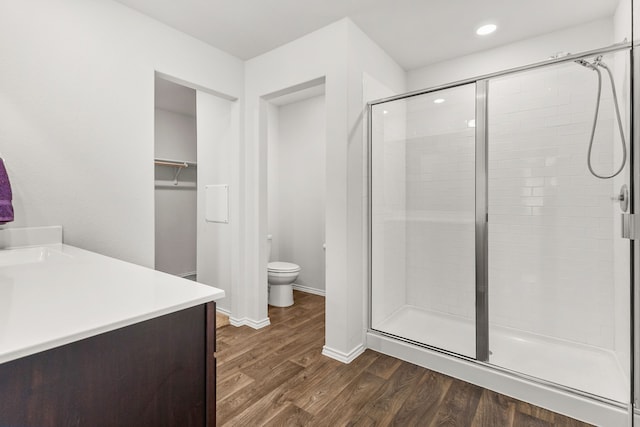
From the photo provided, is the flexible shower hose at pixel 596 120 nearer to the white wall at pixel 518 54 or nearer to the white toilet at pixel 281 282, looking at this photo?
the white wall at pixel 518 54

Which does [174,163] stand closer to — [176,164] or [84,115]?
[176,164]

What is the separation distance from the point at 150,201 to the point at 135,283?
144 centimetres

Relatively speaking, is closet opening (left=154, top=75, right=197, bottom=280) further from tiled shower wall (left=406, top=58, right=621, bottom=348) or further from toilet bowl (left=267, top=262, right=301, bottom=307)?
tiled shower wall (left=406, top=58, right=621, bottom=348)

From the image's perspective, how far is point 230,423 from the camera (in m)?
1.58

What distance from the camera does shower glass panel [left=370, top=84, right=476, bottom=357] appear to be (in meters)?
2.49

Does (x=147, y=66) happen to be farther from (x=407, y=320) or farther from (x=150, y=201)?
(x=407, y=320)

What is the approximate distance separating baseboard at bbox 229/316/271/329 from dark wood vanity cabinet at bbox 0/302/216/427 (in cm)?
192

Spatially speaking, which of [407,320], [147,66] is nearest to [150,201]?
[147,66]

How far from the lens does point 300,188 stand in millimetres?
4074

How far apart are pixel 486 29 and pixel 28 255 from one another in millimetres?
3242

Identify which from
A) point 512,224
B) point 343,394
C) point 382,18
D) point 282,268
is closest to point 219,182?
point 282,268

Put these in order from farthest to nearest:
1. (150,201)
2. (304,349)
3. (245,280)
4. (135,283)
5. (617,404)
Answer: (245,280)
(304,349)
(150,201)
(617,404)
(135,283)

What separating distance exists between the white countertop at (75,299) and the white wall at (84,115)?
0.66 meters

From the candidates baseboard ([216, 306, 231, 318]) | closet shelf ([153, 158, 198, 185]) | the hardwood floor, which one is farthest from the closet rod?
the hardwood floor
